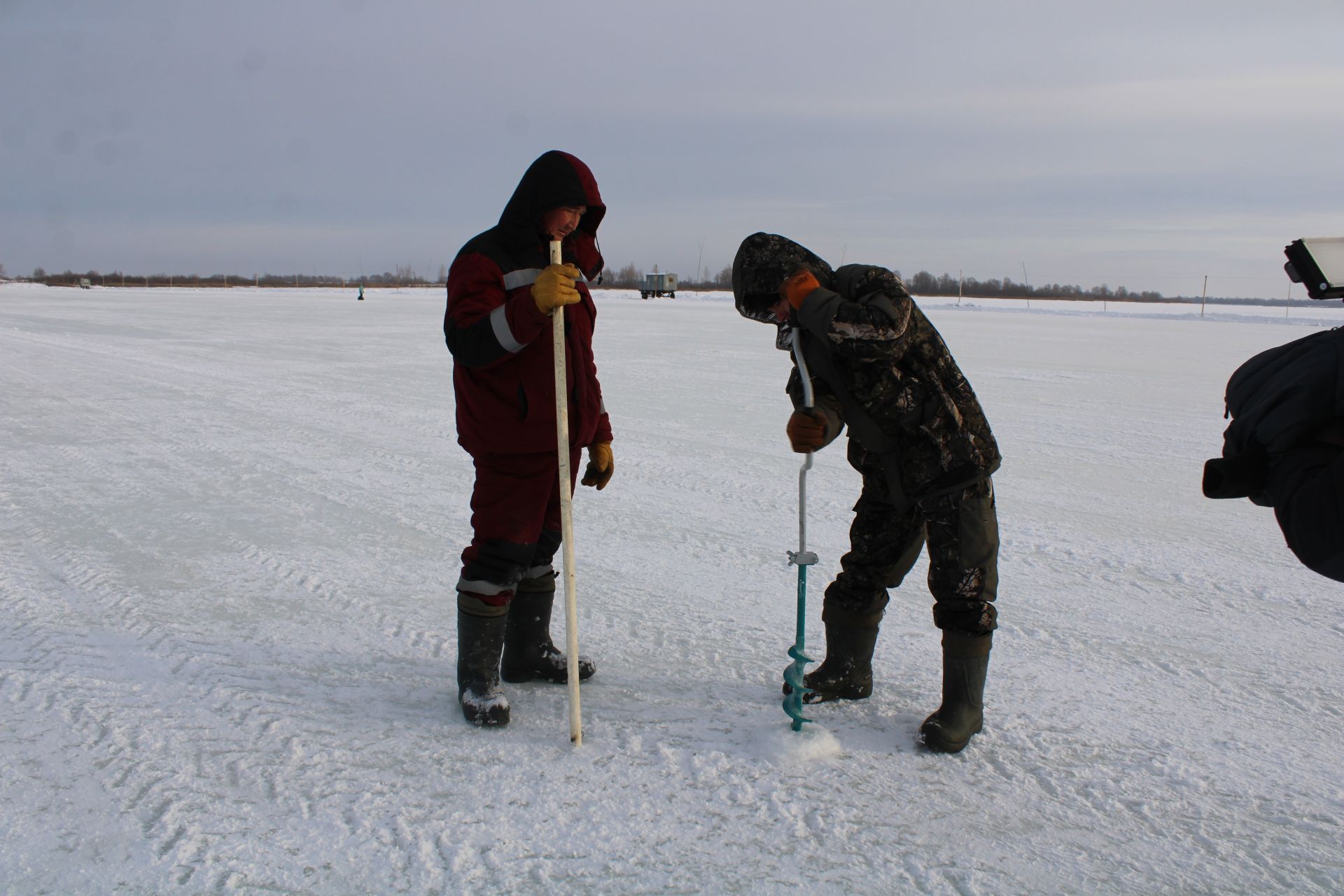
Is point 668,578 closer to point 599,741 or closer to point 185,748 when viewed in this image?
point 599,741

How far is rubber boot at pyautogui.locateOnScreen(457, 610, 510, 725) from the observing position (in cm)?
289

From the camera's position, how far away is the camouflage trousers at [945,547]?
106 inches

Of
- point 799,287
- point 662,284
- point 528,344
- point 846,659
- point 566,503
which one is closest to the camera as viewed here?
point 799,287

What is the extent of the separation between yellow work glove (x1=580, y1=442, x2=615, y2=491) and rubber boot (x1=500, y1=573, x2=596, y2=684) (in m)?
0.39

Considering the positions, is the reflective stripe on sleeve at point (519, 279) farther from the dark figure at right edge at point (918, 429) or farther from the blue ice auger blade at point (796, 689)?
the blue ice auger blade at point (796, 689)

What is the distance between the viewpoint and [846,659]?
10.0ft

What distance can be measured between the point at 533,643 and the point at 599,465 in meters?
0.69

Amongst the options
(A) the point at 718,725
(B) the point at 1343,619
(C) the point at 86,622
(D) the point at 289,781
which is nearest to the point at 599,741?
(A) the point at 718,725

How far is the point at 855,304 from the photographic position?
8.21ft

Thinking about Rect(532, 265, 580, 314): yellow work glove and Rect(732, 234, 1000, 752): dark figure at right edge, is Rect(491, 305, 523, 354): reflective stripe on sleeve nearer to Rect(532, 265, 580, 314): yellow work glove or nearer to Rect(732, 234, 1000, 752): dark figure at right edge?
Rect(532, 265, 580, 314): yellow work glove

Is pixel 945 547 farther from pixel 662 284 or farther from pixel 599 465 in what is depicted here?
pixel 662 284

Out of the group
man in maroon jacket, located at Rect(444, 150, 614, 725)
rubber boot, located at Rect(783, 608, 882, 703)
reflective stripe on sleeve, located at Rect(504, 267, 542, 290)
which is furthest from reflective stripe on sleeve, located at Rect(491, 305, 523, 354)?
A: rubber boot, located at Rect(783, 608, 882, 703)

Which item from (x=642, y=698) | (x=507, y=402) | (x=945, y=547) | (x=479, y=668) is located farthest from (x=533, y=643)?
(x=945, y=547)

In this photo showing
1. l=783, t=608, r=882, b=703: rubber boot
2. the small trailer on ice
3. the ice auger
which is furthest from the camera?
the small trailer on ice
